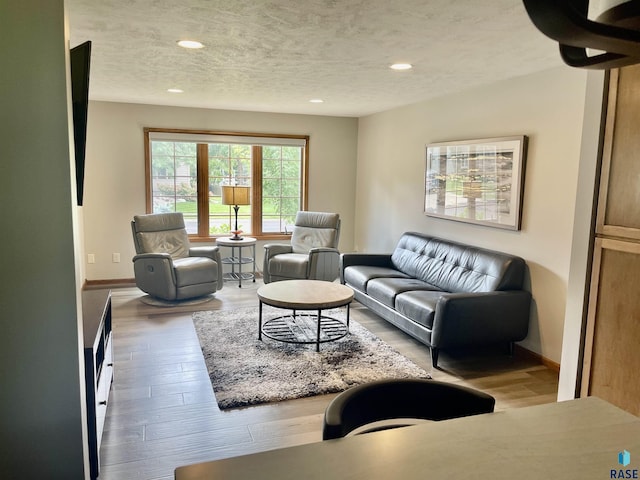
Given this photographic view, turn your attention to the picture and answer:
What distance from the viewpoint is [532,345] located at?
3.75 m

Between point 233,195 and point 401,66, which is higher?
point 401,66

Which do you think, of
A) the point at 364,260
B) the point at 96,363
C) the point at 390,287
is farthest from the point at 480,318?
the point at 96,363

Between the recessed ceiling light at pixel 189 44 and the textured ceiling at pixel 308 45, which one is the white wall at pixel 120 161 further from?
the recessed ceiling light at pixel 189 44

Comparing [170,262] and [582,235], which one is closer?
[582,235]

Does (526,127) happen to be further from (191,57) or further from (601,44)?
(601,44)

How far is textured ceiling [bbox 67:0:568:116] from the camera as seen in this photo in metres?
2.33

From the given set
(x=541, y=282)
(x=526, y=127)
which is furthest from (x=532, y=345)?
(x=526, y=127)

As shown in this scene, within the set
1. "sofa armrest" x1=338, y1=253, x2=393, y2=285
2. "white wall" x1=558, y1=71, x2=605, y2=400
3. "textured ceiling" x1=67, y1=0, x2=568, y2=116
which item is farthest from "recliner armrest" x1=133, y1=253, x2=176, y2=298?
"white wall" x1=558, y1=71, x2=605, y2=400

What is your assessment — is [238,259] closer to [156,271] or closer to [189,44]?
[156,271]

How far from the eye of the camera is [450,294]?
3498mm

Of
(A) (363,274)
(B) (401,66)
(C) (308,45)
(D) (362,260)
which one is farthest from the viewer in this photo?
(D) (362,260)

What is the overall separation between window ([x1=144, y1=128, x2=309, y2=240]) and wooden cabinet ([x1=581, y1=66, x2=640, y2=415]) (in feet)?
15.3

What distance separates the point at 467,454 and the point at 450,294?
2.58 m

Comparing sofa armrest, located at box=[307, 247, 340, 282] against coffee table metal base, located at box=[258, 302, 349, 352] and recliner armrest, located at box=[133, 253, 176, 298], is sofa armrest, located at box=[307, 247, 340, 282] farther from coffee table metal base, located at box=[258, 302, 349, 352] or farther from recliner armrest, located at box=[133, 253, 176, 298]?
recliner armrest, located at box=[133, 253, 176, 298]
